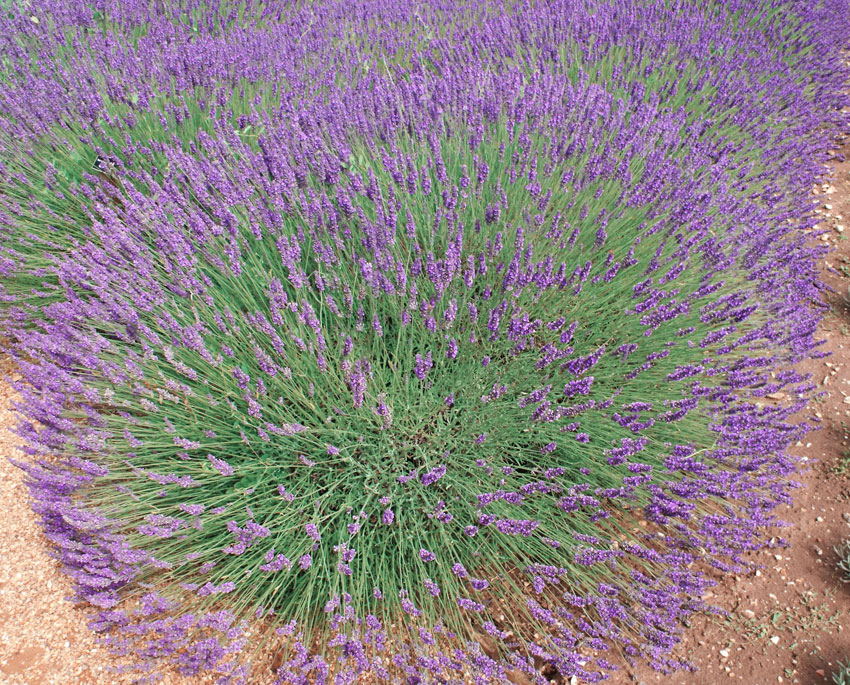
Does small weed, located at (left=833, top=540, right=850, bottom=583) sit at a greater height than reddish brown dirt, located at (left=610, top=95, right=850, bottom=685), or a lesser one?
greater

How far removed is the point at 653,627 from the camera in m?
1.74

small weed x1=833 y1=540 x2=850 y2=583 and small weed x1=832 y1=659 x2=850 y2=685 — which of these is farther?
small weed x1=833 y1=540 x2=850 y2=583

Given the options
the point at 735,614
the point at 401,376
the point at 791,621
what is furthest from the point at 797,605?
the point at 401,376

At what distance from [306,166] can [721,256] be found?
6.06 feet

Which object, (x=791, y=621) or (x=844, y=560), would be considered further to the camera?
(x=844, y=560)

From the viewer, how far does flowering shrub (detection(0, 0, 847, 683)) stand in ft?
5.66

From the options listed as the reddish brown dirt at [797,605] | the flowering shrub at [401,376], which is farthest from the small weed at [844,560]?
the flowering shrub at [401,376]

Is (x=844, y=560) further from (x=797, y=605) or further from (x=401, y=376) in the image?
(x=401, y=376)

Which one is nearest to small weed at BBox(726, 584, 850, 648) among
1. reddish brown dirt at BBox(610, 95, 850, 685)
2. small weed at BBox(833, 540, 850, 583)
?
reddish brown dirt at BBox(610, 95, 850, 685)

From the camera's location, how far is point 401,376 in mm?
2225

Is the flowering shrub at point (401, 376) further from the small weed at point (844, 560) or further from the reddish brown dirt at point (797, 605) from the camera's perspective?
the small weed at point (844, 560)

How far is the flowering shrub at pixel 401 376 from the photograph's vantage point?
5.66 feet

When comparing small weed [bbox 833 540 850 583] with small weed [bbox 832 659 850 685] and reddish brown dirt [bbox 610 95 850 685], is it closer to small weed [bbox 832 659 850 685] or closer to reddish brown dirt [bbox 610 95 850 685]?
reddish brown dirt [bbox 610 95 850 685]

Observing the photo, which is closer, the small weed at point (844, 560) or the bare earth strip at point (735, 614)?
the bare earth strip at point (735, 614)
